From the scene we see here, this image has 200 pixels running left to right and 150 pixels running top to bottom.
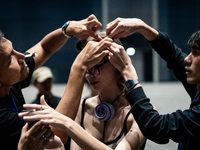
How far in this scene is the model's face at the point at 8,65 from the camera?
43.4 inches

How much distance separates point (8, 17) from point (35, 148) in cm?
668

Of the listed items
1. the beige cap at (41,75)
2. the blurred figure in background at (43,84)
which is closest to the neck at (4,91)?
the blurred figure in background at (43,84)

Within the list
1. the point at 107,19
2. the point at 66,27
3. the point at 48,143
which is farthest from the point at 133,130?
the point at 107,19

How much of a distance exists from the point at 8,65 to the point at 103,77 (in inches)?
20.6

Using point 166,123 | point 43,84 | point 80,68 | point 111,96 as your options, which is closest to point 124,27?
point 80,68

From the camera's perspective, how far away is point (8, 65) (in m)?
1.13

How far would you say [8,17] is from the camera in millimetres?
7051

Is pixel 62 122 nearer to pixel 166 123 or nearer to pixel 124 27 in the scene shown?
pixel 166 123

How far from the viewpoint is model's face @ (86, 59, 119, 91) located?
55.8 inches

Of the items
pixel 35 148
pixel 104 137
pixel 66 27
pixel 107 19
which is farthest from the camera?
pixel 107 19

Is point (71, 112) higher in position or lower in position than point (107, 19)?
higher

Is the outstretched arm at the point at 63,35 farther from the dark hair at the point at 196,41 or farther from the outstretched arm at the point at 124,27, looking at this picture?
the dark hair at the point at 196,41

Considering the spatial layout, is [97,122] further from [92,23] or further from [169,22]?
[169,22]

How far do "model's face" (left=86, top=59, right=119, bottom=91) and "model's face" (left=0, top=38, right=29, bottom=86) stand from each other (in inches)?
15.7
